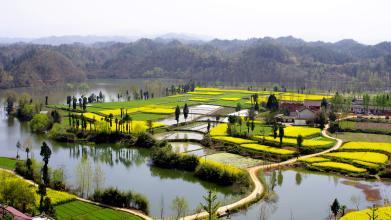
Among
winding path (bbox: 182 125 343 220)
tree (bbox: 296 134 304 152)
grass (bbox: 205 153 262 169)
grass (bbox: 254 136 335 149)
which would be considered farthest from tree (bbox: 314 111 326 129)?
grass (bbox: 205 153 262 169)

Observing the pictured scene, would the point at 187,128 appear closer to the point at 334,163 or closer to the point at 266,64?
the point at 334,163

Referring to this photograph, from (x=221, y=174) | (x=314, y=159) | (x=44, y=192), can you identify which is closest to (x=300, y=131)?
(x=314, y=159)

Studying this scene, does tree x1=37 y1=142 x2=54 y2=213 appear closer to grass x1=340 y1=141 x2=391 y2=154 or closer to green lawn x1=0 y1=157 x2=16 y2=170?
green lawn x1=0 y1=157 x2=16 y2=170

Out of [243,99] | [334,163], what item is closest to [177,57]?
[243,99]

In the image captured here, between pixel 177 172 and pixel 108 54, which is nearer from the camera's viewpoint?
pixel 177 172

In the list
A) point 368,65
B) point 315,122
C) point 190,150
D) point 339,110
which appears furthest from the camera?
point 368,65

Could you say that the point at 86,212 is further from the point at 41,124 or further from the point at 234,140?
the point at 41,124
